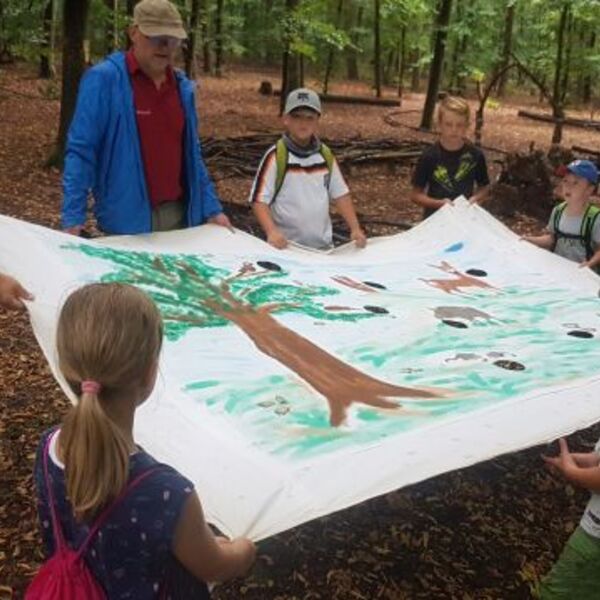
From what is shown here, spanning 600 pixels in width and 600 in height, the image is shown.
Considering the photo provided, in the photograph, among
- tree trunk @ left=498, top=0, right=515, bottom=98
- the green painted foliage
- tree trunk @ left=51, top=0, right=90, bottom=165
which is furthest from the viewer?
tree trunk @ left=498, top=0, right=515, bottom=98

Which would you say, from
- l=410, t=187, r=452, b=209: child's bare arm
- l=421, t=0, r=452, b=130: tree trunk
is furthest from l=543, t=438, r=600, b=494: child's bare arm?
l=421, t=0, r=452, b=130: tree trunk

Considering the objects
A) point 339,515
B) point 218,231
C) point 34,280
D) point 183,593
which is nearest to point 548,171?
point 218,231

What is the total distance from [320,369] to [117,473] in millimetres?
1386

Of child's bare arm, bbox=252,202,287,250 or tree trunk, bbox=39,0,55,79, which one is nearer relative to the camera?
child's bare arm, bbox=252,202,287,250

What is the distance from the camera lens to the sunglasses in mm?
3240

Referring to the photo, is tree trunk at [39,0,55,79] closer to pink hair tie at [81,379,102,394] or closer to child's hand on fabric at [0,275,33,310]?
A: child's hand on fabric at [0,275,33,310]

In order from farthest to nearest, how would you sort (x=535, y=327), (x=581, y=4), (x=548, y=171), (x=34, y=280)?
(x=581, y=4)
(x=548, y=171)
(x=535, y=327)
(x=34, y=280)

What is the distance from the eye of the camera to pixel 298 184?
152 inches

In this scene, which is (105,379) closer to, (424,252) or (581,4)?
(424,252)

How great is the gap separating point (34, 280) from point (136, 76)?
1.15 meters

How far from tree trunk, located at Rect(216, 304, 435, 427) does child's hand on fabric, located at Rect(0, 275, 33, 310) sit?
835 mm

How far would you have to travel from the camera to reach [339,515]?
10.7 feet

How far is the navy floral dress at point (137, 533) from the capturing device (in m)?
1.36

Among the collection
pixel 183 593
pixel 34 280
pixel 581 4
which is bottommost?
pixel 183 593
